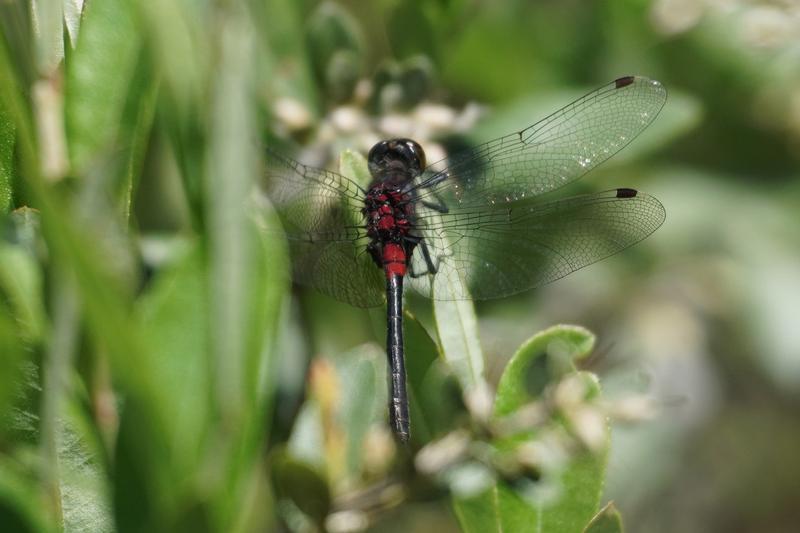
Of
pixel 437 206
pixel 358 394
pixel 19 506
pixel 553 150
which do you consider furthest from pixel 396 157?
pixel 19 506

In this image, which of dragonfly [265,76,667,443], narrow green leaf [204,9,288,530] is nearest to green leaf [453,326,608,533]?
narrow green leaf [204,9,288,530]

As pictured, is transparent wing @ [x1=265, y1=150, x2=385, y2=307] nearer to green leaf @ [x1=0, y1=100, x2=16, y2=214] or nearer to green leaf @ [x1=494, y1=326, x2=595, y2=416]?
green leaf @ [x1=494, y1=326, x2=595, y2=416]

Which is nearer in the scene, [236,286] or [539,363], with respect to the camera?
[236,286]

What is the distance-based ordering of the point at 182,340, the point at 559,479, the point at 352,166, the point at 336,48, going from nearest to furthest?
1. the point at 182,340
2. the point at 559,479
3. the point at 352,166
4. the point at 336,48

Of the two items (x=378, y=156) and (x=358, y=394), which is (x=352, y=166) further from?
(x=378, y=156)

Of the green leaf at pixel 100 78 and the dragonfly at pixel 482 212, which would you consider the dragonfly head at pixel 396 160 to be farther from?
the green leaf at pixel 100 78

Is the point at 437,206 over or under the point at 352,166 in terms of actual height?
over
